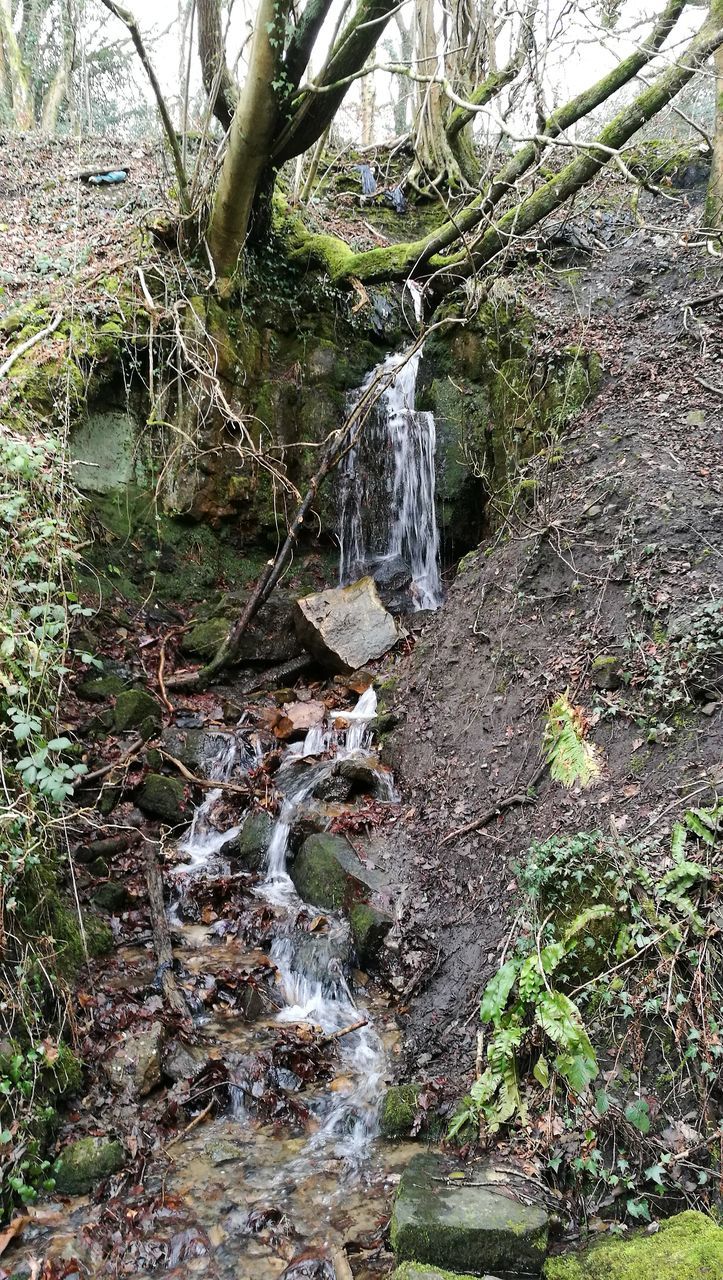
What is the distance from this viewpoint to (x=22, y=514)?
438 cm

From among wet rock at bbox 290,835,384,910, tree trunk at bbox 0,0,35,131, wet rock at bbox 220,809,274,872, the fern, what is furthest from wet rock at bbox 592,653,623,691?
tree trunk at bbox 0,0,35,131

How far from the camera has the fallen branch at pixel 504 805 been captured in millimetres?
4906

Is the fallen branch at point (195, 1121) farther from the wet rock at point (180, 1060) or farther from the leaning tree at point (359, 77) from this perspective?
the leaning tree at point (359, 77)

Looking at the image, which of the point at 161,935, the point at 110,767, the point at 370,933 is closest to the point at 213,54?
the point at 110,767

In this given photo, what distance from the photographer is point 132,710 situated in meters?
6.80

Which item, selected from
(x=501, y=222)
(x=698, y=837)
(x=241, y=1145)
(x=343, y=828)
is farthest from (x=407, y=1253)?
(x=501, y=222)

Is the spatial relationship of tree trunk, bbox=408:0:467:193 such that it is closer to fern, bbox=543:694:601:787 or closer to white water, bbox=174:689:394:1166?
white water, bbox=174:689:394:1166

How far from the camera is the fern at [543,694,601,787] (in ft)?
14.9

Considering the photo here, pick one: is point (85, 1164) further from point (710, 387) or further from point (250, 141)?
point (250, 141)

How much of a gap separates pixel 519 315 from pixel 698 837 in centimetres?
737

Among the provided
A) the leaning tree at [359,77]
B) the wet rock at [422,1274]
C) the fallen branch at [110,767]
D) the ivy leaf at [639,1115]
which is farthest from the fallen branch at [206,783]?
the leaning tree at [359,77]

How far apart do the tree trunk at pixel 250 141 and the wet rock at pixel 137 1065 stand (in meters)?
7.48

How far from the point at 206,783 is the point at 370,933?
7.92 ft

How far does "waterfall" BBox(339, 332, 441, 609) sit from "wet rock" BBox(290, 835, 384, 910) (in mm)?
4667
